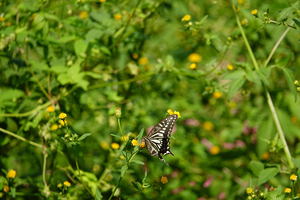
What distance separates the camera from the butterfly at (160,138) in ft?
4.81

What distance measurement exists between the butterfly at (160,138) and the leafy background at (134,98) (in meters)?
0.21

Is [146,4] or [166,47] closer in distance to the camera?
[146,4]

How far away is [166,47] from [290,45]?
4.29ft

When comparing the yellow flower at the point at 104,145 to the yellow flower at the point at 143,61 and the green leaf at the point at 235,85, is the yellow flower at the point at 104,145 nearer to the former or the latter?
the yellow flower at the point at 143,61

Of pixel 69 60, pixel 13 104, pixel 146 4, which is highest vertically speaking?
pixel 146 4

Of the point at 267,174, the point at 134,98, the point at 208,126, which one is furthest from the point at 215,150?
the point at 267,174

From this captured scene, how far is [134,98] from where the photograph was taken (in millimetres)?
2498

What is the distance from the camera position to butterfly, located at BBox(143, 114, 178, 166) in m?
1.47

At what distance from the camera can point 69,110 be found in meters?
2.07

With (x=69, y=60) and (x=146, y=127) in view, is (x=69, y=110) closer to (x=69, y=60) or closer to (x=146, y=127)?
(x=69, y=60)

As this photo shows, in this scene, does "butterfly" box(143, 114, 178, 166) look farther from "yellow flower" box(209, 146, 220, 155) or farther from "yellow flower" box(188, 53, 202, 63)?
"yellow flower" box(188, 53, 202, 63)

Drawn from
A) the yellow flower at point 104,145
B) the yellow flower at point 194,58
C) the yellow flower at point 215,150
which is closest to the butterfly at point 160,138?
the yellow flower at point 104,145

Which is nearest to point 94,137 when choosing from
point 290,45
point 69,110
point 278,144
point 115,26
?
point 69,110

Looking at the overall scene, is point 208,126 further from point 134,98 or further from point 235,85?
point 235,85
